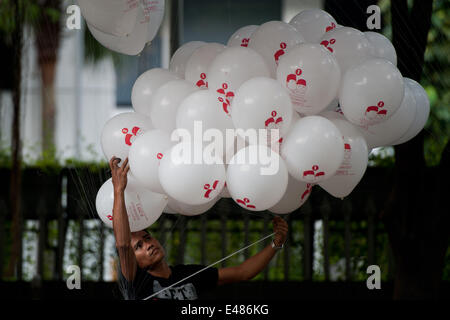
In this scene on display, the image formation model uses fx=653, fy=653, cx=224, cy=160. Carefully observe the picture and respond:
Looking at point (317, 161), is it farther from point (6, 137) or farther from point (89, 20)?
point (6, 137)

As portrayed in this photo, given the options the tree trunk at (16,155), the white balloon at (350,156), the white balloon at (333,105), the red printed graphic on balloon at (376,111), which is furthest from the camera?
the tree trunk at (16,155)

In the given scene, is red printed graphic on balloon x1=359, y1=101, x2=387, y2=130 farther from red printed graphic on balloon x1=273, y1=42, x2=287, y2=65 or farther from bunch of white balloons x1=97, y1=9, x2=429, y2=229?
red printed graphic on balloon x1=273, y1=42, x2=287, y2=65

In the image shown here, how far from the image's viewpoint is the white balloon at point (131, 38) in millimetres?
2908

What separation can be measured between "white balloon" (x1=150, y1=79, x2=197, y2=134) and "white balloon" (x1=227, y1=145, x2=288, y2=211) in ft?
1.09

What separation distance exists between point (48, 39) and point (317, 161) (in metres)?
2.92

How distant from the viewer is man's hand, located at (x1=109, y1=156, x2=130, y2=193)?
2697mm

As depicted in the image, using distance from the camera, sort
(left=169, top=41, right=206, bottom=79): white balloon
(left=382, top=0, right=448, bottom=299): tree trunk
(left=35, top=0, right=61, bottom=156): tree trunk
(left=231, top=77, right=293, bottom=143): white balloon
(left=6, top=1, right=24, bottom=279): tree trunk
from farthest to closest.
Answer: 1. (left=35, top=0, right=61, bottom=156): tree trunk
2. (left=6, top=1, right=24, bottom=279): tree trunk
3. (left=382, top=0, right=448, bottom=299): tree trunk
4. (left=169, top=41, right=206, bottom=79): white balloon
5. (left=231, top=77, right=293, bottom=143): white balloon

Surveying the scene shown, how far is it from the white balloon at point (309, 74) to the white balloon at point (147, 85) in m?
0.55

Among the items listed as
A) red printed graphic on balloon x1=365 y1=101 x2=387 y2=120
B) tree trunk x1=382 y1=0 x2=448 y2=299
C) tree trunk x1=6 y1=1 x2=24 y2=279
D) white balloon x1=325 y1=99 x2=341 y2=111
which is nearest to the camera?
red printed graphic on balloon x1=365 y1=101 x2=387 y2=120

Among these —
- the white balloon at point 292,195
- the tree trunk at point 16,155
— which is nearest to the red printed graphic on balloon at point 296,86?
the white balloon at point 292,195

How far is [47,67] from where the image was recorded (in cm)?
495

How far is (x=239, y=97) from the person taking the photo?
2490 millimetres

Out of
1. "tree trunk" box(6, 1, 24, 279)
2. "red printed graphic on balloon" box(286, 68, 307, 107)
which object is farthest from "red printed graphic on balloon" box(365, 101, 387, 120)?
"tree trunk" box(6, 1, 24, 279)

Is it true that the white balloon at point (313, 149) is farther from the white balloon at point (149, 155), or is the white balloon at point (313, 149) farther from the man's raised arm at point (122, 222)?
the man's raised arm at point (122, 222)
